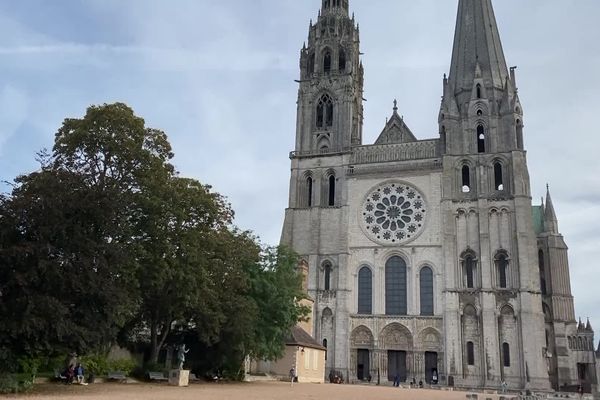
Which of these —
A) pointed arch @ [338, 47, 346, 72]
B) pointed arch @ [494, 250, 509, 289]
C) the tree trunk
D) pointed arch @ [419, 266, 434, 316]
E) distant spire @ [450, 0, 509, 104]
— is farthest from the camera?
pointed arch @ [338, 47, 346, 72]

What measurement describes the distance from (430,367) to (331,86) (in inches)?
1107

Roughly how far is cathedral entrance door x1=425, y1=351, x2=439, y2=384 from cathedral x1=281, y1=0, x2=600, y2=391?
0.08 metres

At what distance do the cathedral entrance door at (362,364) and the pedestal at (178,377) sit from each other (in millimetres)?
25653

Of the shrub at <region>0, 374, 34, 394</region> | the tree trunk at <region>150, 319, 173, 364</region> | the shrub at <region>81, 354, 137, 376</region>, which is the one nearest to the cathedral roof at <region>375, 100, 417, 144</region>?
the tree trunk at <region>150, 319, 173, 364</region>

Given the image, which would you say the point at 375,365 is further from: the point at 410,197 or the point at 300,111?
the point at 300,111

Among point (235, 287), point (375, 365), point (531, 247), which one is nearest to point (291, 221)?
point (375, 365)

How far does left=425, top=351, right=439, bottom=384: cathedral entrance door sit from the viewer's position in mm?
47938

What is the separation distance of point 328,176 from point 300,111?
25.6 feet

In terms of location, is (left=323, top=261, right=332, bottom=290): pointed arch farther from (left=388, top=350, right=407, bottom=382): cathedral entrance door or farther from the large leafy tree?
the large leafy tree

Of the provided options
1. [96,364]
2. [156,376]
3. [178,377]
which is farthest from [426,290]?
[96,364]

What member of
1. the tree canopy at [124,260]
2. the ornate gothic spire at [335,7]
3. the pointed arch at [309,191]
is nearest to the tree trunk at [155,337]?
the tree canopy at [124,260]

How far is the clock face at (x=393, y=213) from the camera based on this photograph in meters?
52.3

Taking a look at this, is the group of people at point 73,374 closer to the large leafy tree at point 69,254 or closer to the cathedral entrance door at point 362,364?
the large leafy tree at point 69,254

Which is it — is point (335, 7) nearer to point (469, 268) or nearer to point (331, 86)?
point (331, 86)
